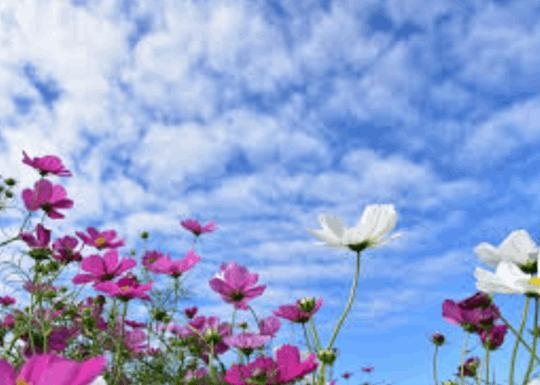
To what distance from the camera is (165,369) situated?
5.42 feet

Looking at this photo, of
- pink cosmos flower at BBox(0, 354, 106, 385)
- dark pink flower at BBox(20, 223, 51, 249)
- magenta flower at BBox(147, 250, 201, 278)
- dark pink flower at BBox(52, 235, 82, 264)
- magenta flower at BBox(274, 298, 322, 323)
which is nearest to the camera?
pink cosmos flower at BBox(0, 354, 106, 385)

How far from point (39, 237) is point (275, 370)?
87 cm

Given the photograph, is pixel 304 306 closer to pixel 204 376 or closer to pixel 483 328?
pixel 483 328

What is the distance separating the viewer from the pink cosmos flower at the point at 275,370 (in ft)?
2.63

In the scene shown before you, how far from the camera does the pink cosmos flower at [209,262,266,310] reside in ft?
3.99

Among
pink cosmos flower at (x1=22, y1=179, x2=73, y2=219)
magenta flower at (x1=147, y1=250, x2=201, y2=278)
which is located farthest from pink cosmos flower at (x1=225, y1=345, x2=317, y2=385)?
pink cosmos flower at (x1=22, y1=179, x2=73, y2=219)

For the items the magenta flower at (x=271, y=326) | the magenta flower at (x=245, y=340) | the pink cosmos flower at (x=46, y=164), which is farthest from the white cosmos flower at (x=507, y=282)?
the pink cosmos flower at (x=46, y=164)

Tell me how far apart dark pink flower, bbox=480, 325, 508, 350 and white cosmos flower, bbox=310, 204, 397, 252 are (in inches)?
11.8

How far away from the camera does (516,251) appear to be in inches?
34.3

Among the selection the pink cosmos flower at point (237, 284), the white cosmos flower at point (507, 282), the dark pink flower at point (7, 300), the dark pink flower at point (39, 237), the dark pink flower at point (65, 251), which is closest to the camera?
the white cosmos flower at point (507, 282)

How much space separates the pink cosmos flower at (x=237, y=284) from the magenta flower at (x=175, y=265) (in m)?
0.16

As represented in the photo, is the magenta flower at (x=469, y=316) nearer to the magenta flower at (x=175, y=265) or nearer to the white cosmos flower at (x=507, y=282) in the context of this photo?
the white cosmos flower at (x=507, y=282)

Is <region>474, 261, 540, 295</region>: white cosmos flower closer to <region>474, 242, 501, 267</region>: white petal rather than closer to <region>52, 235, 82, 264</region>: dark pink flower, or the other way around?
<region>474, 242, 501, 267</region>: white petal

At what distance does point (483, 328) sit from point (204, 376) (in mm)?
637
